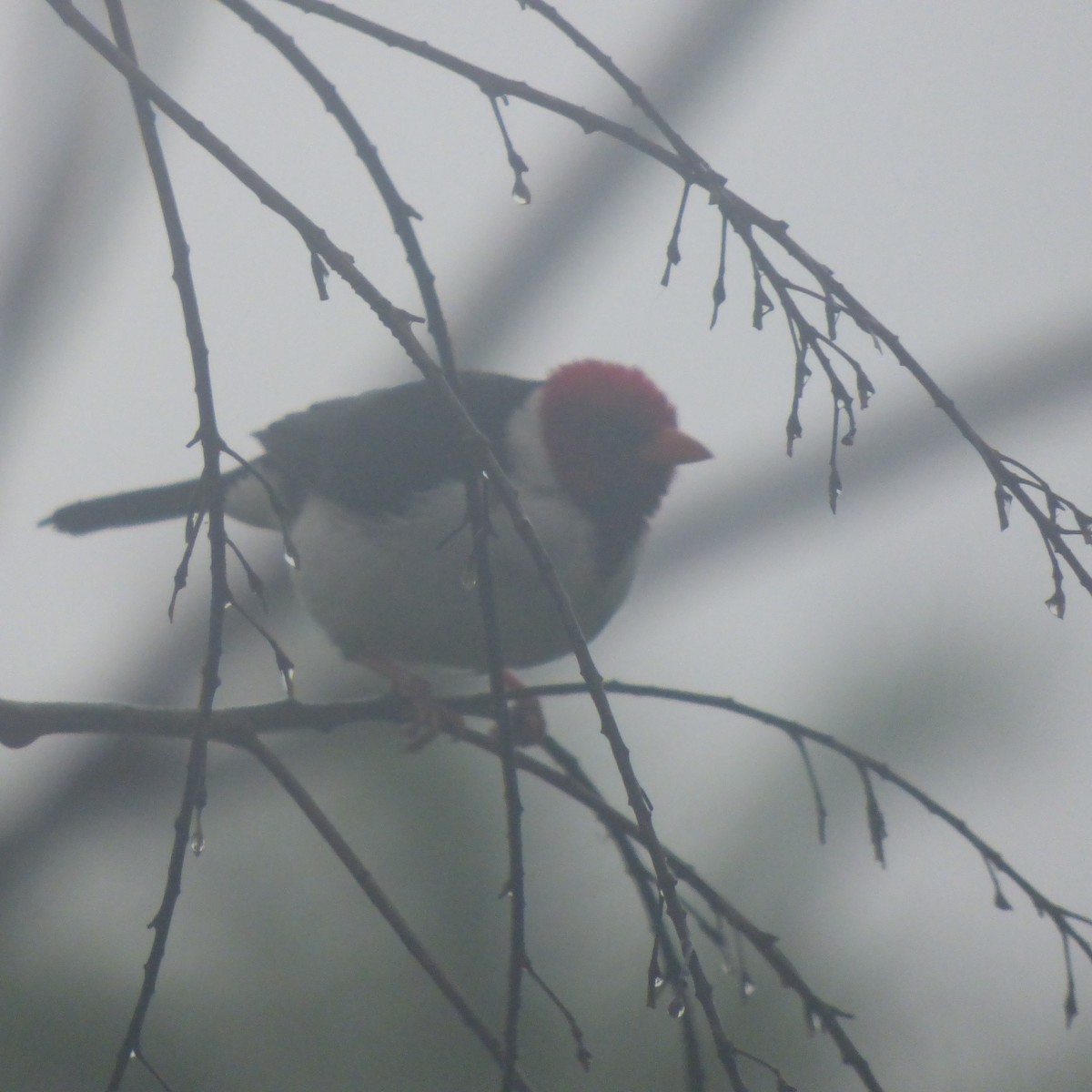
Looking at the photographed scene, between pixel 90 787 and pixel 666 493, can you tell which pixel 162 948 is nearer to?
pixel 90 787

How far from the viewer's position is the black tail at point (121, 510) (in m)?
4.07

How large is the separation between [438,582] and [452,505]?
18 centimetres

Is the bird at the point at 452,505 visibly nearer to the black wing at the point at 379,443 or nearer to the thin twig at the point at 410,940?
the black wing at the point at 379,443

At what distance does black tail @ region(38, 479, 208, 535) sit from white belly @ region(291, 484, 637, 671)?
802 millimetres

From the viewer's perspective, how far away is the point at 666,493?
377 cm

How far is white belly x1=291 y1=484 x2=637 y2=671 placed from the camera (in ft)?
10.3

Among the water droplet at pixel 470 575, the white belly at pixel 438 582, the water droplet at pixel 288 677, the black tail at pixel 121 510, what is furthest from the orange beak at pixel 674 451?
the water droplet at pixel 470 575

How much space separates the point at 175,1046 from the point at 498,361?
6.55 feet

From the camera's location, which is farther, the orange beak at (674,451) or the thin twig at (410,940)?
the orange beak at (674,451)

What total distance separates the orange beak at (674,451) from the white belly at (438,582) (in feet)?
1.00

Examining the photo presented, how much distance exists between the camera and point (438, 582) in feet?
10.4

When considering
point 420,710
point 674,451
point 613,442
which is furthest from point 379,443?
point 420,710

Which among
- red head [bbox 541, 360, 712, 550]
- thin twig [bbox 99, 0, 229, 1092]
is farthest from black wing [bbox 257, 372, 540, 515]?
thin twig [bbox 99, 0, 229, 1092]

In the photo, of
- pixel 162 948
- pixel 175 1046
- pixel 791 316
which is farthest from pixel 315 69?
pixel 175 1046
